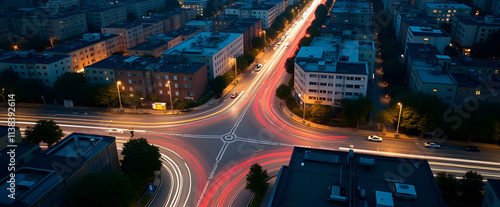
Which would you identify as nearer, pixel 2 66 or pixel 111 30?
pixel 2 66

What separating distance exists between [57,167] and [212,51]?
51.9m

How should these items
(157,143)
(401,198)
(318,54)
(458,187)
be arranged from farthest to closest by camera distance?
(318,54) → (157,143) → (458,187) → (401,198)

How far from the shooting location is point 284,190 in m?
33.8

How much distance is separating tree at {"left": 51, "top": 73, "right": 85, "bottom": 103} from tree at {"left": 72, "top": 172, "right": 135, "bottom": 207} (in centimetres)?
4168

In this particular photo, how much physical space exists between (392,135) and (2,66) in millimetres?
83532

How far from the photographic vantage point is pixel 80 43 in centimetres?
9938

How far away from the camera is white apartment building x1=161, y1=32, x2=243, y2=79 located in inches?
3250

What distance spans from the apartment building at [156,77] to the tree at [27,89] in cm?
1064

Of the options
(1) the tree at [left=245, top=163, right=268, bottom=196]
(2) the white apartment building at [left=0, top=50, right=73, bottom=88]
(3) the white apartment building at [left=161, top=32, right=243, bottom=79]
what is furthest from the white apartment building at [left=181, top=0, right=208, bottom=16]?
(1) the tree at [left=245, top=163, right=268, bottom=196]

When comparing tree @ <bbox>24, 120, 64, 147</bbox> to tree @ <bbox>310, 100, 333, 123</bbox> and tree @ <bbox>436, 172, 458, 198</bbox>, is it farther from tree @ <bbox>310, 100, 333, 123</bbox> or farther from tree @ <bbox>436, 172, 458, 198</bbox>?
tree @ <bbox>436, 172, 458, 198</bbox>

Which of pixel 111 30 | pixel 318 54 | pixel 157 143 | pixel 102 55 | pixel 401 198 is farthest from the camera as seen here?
pixel 111 30

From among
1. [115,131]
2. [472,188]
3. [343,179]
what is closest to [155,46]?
[115,131]

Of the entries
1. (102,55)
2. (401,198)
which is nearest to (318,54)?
(401,198)

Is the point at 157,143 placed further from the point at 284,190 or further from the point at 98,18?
the point at 98,18
